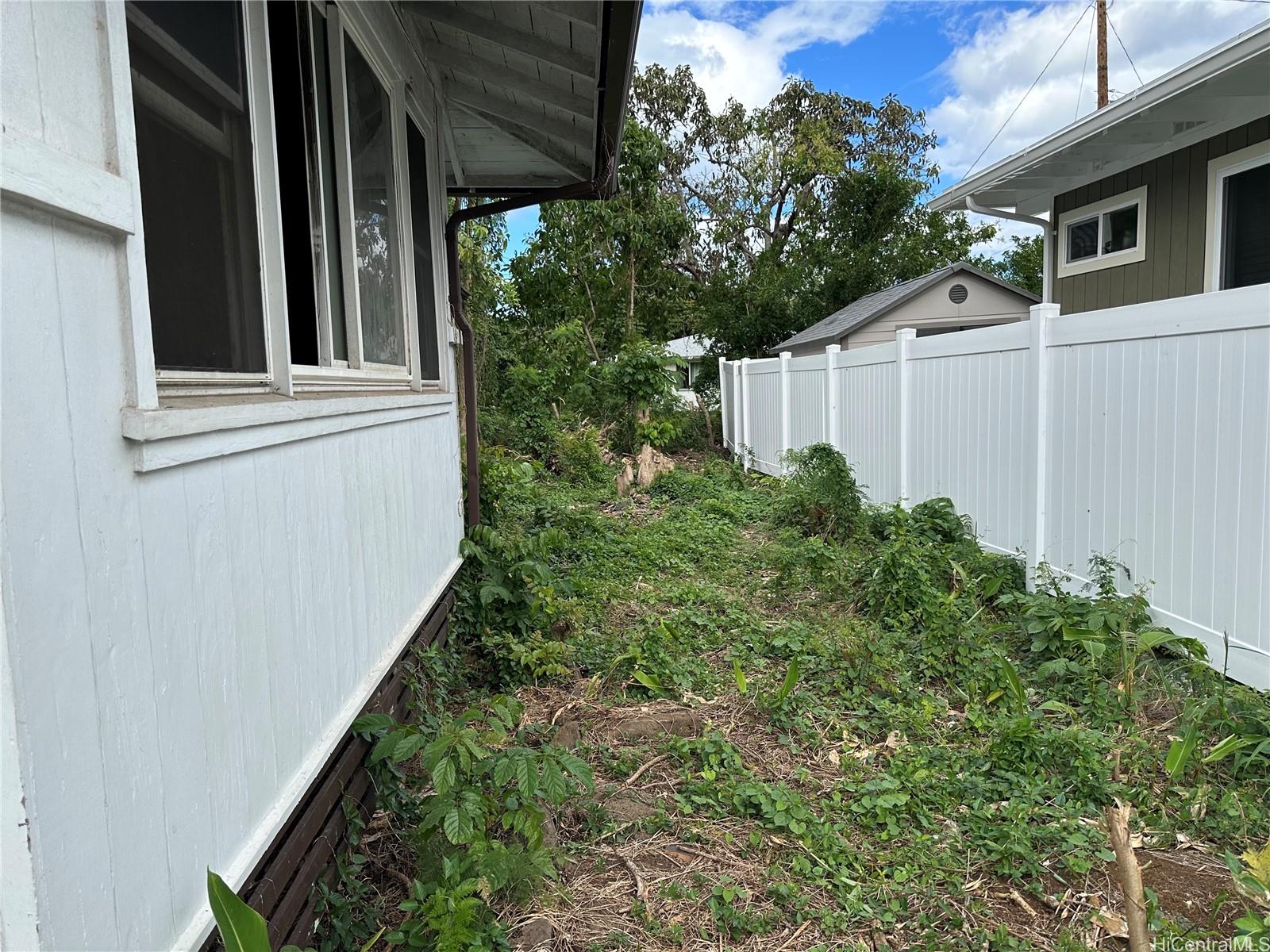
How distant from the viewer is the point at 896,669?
4035 millimetres

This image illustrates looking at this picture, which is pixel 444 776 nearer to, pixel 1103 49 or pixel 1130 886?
pixel 1130 886

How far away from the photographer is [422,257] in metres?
4.29

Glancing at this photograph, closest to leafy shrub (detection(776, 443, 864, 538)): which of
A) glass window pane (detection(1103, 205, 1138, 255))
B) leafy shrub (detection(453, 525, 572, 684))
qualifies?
leafy shrub (detection(453, 525, 572, 684))

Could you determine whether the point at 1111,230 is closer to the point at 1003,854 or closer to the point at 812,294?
the point at 1003,854

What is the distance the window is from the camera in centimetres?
154

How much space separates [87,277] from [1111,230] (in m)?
8.69

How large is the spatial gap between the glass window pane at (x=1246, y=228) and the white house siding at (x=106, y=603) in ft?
23.1

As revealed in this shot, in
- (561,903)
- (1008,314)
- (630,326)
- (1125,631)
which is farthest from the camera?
(630,326)

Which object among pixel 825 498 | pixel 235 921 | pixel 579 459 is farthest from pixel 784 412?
pixel 235 921

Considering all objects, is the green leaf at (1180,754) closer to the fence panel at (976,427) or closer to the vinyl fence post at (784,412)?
the fence panel at (976,427)

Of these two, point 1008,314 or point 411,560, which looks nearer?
point 411,560

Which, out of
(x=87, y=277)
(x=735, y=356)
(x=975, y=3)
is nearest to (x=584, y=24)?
(x=87, y=277)

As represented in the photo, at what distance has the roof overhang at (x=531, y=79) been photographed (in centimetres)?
307

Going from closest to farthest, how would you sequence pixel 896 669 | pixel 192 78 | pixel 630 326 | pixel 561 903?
pixel 192 78 < pixel 561 903 < pixel 896 669 < pixel 630 326
